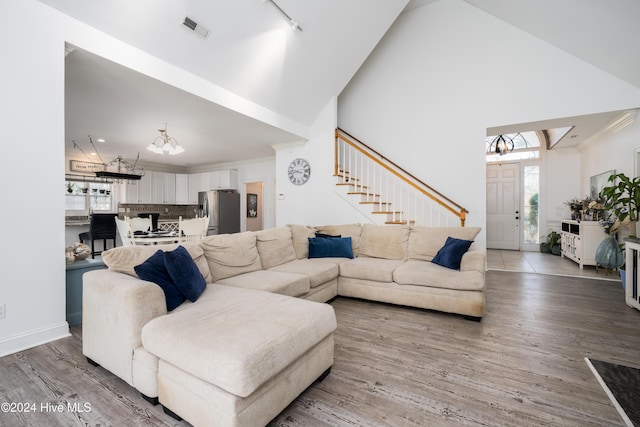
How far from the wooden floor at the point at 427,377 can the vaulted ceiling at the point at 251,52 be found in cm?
276

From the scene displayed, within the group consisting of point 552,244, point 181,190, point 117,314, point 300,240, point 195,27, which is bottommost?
point 552,244

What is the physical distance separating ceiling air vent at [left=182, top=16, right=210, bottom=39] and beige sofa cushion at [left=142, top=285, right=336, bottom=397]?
2863mm

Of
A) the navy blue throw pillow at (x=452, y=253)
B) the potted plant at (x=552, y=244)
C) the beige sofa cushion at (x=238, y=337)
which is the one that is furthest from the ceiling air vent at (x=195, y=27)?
the potted plant at (x=552, y=244)

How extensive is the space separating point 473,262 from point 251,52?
373cm

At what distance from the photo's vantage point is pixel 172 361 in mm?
1436

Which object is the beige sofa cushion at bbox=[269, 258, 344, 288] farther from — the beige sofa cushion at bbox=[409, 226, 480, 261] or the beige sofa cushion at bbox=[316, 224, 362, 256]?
the beige sofa cushion at bbox=[409, 226, 480, 261]

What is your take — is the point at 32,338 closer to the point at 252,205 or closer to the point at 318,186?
the point at 318,186

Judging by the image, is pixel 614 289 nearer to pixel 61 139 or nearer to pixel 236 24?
pixel 236 24

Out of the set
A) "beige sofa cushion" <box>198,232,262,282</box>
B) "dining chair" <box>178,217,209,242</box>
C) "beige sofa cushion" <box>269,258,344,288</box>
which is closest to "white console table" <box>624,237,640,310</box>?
"beige sofa cushion" <box>269,258,344,288</box>

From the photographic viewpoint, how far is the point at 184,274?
81.3 inches

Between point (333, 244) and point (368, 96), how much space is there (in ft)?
12.6

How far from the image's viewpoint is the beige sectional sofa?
1.31 metres

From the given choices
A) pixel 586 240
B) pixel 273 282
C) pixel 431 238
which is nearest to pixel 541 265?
pixel 586 240

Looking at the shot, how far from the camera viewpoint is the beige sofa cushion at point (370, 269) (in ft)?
11.0
